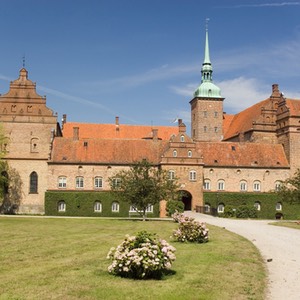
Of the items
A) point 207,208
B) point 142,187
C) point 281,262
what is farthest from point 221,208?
point 281,262

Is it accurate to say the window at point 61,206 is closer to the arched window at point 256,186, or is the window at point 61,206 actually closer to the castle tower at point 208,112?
the arched window at point 256,186

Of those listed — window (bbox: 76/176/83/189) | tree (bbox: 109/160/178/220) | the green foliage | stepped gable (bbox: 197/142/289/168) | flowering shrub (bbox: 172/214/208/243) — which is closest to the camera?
flowering shrub (bbox: 172/214/208/243)

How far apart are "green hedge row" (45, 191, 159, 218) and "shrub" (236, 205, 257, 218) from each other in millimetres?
9370

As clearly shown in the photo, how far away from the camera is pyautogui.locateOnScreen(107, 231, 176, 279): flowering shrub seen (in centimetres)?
1178

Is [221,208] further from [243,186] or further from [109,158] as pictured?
[109,158]

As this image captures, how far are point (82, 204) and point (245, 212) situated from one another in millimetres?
18165

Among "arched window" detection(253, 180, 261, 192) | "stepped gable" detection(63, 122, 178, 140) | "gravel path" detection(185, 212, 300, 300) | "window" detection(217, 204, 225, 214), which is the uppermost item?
"stepped gable" detection(63, 122, 178, 140)

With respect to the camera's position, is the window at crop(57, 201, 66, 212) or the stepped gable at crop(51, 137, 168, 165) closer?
the window at crop(57, 201, 66, 212)

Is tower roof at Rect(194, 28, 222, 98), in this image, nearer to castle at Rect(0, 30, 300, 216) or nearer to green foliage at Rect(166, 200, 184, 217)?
castle at Rect(0, 30, 300, 216)

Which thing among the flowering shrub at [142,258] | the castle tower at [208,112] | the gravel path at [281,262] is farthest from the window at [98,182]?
the flowering shrub at [142,258]

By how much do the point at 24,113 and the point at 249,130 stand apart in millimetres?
29619

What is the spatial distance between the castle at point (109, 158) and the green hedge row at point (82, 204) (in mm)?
228

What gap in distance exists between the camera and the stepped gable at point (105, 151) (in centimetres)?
5525

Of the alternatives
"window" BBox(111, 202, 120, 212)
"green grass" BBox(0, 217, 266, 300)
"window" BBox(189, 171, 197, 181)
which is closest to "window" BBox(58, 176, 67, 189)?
"window" BBox(111, 202, 120, 212)
